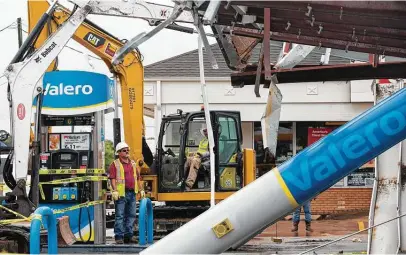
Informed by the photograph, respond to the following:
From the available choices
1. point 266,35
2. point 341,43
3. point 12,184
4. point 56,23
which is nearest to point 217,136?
point 56,23

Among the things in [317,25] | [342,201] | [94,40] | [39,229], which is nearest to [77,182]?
[94,40]

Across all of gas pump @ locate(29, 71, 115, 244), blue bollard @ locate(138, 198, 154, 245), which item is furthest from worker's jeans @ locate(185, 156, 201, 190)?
blue bollard @ locate(138, 198, 154, 245)

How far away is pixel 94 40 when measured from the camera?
13422mm

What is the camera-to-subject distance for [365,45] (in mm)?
5730

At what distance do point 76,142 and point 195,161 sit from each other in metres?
2.55

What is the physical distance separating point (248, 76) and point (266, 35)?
3.09 m

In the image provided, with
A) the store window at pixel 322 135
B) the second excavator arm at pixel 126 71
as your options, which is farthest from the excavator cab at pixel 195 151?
the store window at pixel 322 135

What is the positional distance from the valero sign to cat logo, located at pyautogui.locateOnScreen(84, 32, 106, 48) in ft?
3.62

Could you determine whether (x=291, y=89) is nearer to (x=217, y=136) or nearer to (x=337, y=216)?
(x=337, y=216)

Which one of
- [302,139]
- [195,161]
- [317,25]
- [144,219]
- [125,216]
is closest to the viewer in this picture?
[317,25]

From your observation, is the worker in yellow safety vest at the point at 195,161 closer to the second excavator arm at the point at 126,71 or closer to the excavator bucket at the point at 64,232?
the second excavator arm at the point at 126,71

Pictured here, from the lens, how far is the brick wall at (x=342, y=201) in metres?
22.0

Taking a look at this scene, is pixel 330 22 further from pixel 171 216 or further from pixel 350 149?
pixel 171 216

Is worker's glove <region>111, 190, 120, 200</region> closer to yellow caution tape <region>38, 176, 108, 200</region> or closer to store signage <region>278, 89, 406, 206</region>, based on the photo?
yellow caution tape <region>38, 176, 108, 200</region>
